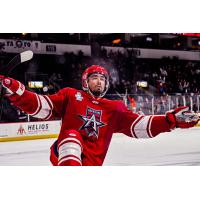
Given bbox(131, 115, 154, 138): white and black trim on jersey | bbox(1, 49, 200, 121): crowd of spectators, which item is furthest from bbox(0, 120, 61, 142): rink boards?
bbox(131, 115, 154, 138): white and black trim on jersey

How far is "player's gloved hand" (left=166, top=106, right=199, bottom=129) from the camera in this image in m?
3.94

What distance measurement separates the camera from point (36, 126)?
392 cm

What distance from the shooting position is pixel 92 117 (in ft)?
12.8

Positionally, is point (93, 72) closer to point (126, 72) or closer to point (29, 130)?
point (126, 72)

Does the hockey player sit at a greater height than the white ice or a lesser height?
greater

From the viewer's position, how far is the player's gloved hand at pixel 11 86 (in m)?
3.76

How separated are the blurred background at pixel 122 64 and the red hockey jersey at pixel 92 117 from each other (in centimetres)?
8

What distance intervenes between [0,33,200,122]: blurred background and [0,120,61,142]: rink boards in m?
0.08

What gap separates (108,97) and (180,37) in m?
1.03

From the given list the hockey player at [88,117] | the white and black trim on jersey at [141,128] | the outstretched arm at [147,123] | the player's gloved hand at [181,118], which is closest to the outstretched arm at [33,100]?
the hockey player at [88,117]

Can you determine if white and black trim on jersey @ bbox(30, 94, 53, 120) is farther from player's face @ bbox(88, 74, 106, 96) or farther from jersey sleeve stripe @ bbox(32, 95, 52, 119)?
player's face @ bbox(88, 74, 106, 96)

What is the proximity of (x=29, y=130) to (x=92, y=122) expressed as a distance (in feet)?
2.14
